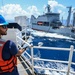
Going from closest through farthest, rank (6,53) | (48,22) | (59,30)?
1. (6,53)
2. (59,30)
3. (48,22)

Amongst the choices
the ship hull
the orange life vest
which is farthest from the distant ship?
the orange life vest

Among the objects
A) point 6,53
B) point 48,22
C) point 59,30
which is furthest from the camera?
point 48,22

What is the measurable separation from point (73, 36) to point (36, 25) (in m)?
18.6

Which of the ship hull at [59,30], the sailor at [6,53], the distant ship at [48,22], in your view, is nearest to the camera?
the sailor at [6,53]

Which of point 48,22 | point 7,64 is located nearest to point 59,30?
point 48,22

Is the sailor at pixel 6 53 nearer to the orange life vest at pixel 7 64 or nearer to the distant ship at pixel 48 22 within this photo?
the orange life vest at pixel 7 64

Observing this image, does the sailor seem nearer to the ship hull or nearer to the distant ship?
the ship hull

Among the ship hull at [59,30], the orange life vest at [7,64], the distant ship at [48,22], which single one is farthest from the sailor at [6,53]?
the distant ship at [48,22]

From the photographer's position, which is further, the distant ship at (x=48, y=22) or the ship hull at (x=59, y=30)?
the distant ship at (x=48, y=22)

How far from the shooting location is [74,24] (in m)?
44.8

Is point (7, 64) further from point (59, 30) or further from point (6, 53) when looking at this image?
point (59, 30)

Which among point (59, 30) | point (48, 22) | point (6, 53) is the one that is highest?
point (6, 53)

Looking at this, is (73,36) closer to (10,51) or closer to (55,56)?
(55,56)

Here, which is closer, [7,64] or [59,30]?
[7,64]
